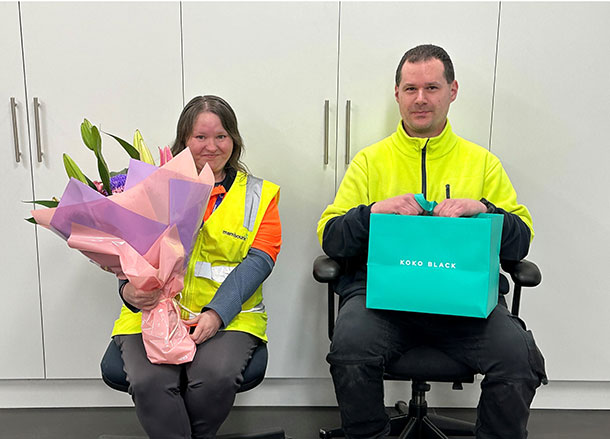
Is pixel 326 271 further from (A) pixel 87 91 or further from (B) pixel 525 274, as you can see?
(A) pixel 87 91

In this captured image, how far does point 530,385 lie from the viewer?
4.45 feet

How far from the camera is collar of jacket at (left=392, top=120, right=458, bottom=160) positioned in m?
1.72

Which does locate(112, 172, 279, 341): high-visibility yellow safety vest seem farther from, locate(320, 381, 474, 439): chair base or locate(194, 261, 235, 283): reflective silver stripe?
locate(320, 381, 474, 439): chair base

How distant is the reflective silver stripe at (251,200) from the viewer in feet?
5.42

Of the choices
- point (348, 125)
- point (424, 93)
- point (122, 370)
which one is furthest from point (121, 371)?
point (424, 93)

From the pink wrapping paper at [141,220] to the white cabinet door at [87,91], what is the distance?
0.79 meters

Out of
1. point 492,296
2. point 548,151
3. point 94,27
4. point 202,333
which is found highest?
point 94,27

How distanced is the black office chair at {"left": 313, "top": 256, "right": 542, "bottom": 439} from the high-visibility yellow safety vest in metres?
0.24

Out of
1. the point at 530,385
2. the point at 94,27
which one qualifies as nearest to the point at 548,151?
the point at 530,385

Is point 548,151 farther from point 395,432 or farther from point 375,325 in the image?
point 395,432

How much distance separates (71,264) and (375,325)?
4.24 ft

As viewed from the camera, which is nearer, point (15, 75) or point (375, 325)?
point (375, 325)

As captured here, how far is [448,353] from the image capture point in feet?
4.80

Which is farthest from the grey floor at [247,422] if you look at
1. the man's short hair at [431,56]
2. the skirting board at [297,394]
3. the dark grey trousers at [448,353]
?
the man's short hair at [431,56]
